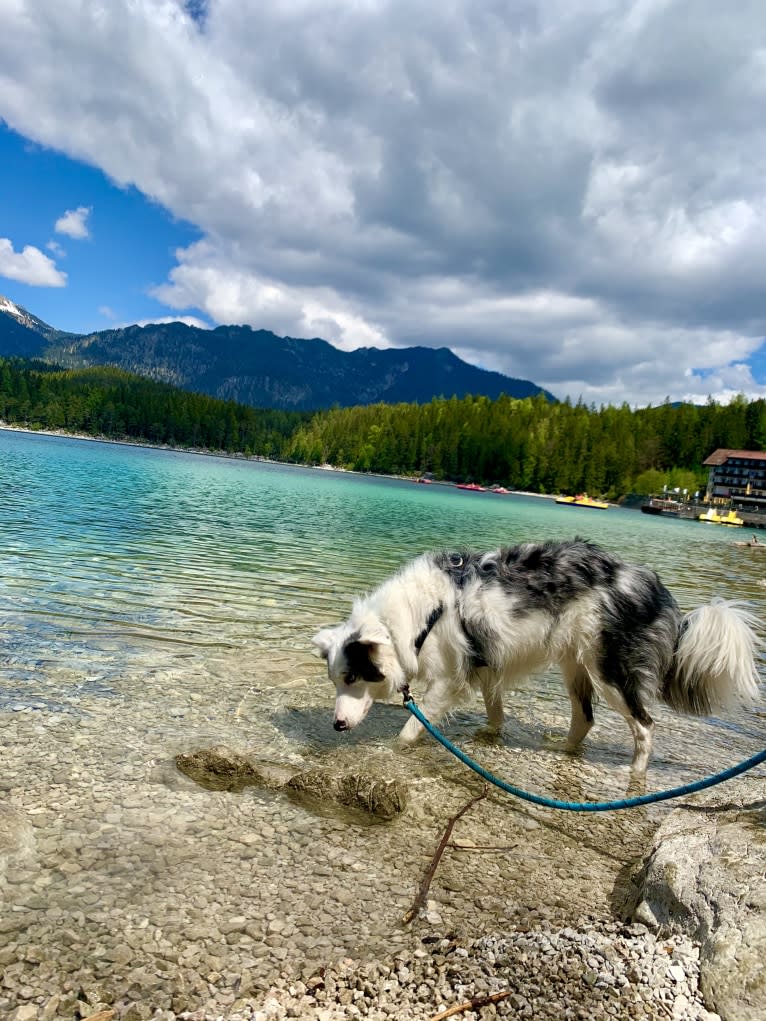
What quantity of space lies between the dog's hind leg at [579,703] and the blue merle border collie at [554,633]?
306 millimetres

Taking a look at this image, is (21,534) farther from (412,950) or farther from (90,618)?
(412,950)

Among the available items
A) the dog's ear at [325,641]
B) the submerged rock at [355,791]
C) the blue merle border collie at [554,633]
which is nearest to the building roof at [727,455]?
the blue merle border collie at [554,633]

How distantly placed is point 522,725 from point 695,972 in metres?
4.77

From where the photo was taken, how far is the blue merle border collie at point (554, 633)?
5.56 m

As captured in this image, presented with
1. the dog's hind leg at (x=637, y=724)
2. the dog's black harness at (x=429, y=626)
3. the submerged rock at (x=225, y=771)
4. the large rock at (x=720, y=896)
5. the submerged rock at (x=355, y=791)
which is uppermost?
the dog's black harness at (x=429, y=626)

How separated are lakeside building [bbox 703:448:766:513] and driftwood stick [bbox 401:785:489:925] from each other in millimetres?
156424

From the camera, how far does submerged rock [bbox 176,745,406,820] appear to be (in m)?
4.62

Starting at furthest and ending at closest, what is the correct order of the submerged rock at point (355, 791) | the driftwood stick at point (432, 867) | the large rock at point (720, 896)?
the submerged rock at point (355, 791) < the driftwood stick at point (432, 867) < the large rock at point (720, 896)

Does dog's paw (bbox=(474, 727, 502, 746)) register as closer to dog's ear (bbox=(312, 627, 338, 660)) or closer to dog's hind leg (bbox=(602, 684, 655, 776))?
dog's hind leg (bbox=(602, 684, 655, 776))

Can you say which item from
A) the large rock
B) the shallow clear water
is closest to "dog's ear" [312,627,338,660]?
the shallow clear water

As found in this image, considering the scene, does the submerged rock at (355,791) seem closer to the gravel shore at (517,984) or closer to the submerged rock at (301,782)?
the submerged rock at (301,782)

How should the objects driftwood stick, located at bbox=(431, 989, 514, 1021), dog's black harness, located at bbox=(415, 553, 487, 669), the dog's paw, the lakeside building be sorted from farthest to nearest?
1. the lakeside building
2. the dog's paw
3. dog's black harness, located at bbox=(415, 553, 487, 669)
4. driftwood stick, located at bbox=(431, 989, 514, 1021)

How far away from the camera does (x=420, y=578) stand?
592cm

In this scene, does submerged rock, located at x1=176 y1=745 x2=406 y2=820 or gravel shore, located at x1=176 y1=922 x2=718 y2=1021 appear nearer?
A: gravel shore, located at x1=176 y1=922 x2=718 y2=1021
